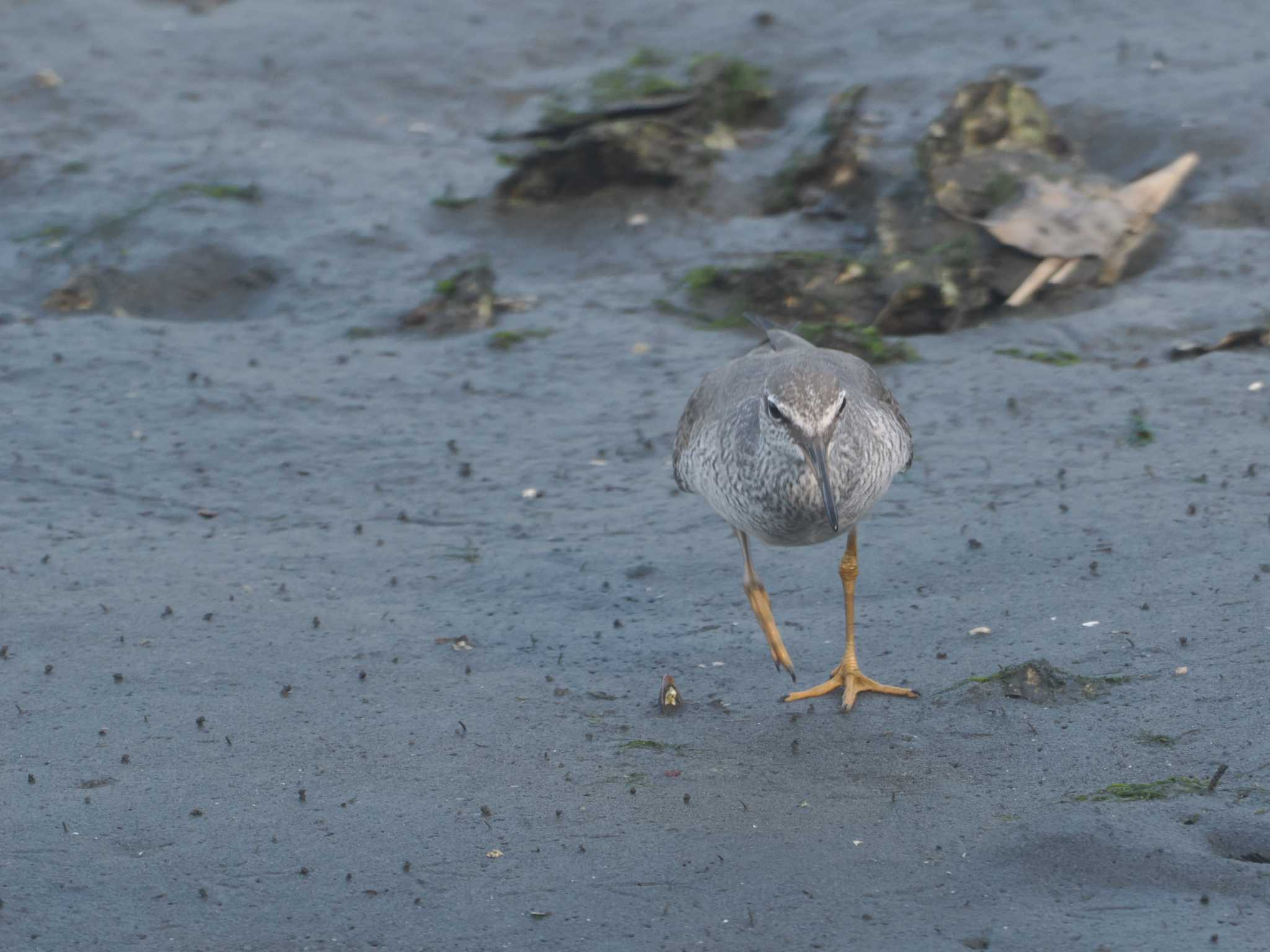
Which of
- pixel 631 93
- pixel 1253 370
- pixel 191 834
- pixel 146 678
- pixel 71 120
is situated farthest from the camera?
pixel 71 120

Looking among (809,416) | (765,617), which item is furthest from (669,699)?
(809,416)

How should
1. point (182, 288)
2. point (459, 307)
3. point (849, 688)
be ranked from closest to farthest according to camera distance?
point (849, 688) → point (459, 307) → point (182, 288)

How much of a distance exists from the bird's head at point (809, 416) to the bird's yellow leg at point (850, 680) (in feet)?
2.46

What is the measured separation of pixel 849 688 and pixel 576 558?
1.96 meters

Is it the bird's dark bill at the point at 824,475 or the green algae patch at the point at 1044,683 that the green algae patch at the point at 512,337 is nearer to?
the bird's dark bill at the point at 824,475

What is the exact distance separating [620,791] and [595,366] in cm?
492

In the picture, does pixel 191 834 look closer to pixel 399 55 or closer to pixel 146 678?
pixel 146 678

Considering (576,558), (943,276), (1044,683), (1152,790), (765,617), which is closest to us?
(1152,790)

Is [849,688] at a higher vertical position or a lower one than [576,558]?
higher

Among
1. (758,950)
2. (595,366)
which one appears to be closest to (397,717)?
(758,950)

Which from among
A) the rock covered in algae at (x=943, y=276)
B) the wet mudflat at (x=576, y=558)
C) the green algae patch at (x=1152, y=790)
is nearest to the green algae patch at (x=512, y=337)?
the wet mudflat at (x=576, y=558)

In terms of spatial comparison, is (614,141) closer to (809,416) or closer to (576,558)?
(576,558)

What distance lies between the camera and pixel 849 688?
645cm

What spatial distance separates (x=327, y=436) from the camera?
931cm
